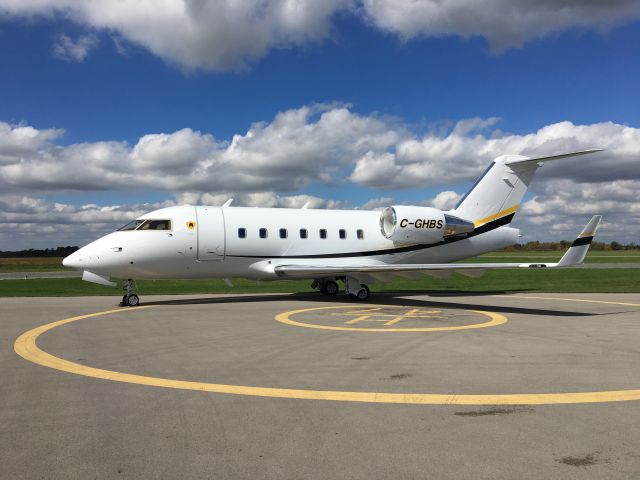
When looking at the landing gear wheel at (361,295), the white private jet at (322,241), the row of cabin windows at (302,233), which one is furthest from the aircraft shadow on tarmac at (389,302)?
the row of cabin windows at (302,233)

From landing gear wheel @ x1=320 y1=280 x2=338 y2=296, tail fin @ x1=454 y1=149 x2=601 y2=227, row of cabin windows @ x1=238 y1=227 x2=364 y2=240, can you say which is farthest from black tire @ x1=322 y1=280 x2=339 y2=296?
tail fin @ x1=454 y1=149 x2=601 y2=227

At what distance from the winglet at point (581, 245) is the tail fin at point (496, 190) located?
9.16m

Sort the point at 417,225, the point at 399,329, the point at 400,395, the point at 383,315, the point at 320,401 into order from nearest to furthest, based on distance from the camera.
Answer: the point at 320,401 < the point at 400,395 < the point at 399,329 < the point at 383,315 < the point at 417,225

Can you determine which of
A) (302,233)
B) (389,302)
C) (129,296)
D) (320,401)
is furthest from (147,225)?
(320,401)

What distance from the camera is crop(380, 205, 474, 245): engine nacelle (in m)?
21.8

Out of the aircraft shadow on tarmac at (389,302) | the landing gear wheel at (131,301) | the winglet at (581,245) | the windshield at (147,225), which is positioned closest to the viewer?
the winglet at (581,245)

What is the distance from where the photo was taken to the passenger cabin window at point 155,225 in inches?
728

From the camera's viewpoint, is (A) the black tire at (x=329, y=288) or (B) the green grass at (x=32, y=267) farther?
(B) the green grass at (x=32, y=267)

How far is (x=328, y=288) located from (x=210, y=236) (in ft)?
22.2

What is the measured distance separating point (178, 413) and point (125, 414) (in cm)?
61

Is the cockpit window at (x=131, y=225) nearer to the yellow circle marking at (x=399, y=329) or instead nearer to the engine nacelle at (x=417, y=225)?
the yellow circle marking at (x=399, y=329)

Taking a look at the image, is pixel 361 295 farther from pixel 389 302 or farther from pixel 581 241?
pixel 581 241

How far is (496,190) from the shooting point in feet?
77.2

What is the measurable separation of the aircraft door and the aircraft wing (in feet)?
7.76
